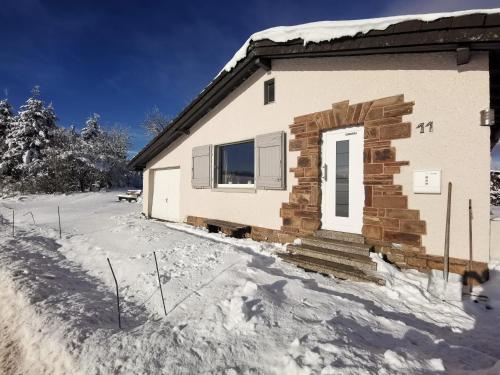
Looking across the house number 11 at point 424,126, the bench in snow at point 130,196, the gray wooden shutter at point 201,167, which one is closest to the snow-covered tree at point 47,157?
the bench in snow at point 130,196

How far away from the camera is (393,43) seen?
387 cm

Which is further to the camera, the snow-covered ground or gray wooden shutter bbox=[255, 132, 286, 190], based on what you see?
gray wooden shutter bbox=[255, 132, 286, 190]

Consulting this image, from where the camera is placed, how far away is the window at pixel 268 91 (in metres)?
6.03

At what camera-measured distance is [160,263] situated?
431 centimetres

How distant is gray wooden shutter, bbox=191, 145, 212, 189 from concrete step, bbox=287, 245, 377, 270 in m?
3.49

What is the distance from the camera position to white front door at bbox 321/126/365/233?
15.3 ft

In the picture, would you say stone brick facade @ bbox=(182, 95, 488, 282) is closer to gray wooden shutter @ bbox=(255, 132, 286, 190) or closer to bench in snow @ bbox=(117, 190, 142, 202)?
gray wooden shutter @ bbox=(255, 132, 286, 190)

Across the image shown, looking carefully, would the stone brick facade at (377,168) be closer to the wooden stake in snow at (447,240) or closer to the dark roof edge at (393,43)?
the wooden stake in snow at (447,240)

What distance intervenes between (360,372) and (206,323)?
1.37m

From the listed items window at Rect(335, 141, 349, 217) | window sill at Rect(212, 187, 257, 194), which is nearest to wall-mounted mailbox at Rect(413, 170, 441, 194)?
window at Rect(335, 141, 349, 217)

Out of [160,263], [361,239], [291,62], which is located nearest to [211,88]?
[291,62]

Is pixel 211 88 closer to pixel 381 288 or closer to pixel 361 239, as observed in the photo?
pixel 361 239

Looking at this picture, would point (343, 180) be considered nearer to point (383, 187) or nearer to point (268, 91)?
point (383, 187)

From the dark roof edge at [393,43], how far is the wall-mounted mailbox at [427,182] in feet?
5.54
